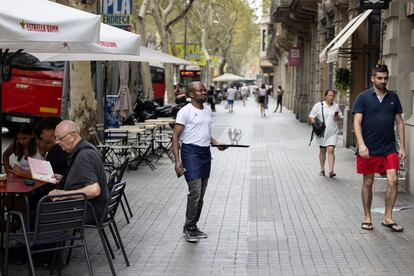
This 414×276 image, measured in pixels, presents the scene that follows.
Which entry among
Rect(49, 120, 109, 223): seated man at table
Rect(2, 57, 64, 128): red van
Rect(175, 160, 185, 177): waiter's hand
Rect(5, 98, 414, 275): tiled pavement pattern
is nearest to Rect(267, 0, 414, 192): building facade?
Rect(5, 98, 414, 275): tiled pavement pattern

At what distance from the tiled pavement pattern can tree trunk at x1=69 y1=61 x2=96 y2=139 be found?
4.84 feet

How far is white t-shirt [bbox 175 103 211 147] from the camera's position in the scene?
27.8 ft

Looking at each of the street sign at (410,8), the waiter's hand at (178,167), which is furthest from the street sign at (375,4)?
the waiter's hand at (178,167)

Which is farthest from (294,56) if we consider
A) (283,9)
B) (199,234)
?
(199,234)

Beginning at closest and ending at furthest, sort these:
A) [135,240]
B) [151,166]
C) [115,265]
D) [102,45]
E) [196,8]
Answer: [115,265] → [135,240] → [102,45] → [151,166] → [196,8]

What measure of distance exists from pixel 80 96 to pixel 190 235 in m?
6.96

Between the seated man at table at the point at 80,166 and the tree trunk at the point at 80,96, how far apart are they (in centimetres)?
806

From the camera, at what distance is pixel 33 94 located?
78.0 feet

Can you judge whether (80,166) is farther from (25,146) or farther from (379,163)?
(379,163)

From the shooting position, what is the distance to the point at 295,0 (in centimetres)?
3150

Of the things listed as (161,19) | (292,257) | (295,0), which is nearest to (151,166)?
(292,257)

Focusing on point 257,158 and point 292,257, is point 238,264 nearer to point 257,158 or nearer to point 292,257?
point 292,257

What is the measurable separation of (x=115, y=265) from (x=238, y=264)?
3.89 feet

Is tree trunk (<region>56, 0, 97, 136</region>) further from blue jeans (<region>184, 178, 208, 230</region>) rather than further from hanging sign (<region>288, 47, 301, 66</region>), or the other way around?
hanging sign (<region>288, 47, 301, 66</region>)
